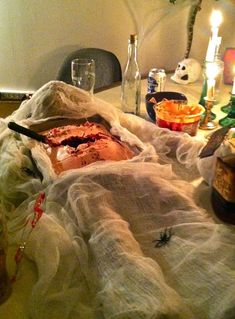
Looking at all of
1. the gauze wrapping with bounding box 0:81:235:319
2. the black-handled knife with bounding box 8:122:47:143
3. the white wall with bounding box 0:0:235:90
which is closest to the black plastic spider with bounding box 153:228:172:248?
the gauze wrapping with bounding box 0:81:235:319

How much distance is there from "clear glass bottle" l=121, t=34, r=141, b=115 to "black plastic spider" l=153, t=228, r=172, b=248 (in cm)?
67

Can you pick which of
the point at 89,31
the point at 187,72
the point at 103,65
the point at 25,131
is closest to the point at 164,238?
the point at 25,131

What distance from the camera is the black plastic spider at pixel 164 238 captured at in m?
0.60

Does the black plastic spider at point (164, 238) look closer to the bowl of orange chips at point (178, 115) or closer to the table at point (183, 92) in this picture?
the bowl of orange chips at point (178, 115)

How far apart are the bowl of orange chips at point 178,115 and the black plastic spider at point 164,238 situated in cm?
45

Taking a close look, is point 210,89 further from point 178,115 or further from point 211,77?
point 178,115

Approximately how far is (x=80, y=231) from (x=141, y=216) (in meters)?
0.12

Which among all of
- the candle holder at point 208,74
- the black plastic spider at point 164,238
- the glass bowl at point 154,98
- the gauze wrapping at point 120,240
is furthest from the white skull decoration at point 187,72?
the black plastic spider at point 164,238

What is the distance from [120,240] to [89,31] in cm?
149

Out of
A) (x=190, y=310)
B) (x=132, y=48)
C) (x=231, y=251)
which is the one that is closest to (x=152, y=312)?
(x=190, y=310)

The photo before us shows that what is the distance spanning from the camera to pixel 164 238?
61 centimetres

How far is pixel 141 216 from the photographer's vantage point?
2.16 feet

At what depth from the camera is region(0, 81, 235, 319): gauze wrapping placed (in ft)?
1.58

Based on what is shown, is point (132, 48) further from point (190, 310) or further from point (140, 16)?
point (190, 310)
